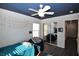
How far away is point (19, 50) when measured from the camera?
76.6 inches

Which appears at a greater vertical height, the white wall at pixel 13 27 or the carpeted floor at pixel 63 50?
the white wall at pixel 13 27

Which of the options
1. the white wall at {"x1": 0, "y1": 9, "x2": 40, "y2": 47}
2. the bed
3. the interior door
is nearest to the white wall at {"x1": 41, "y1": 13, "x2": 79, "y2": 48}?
the interior door

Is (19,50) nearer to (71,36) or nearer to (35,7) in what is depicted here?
(35,7)

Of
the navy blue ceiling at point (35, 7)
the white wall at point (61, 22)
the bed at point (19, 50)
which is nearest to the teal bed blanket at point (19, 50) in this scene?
the bed at point (19, 50)

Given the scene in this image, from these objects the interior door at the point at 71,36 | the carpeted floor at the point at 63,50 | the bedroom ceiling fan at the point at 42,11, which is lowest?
the carpeted floor at the point at 63,50

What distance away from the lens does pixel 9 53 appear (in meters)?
1.96

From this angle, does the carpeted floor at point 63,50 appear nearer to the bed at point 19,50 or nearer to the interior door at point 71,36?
→ the interior door at point 71,36

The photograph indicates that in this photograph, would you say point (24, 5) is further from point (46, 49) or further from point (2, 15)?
point (46, 49)

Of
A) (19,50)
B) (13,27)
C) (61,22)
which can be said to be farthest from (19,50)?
(61,22)

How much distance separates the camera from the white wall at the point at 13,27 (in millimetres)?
1938

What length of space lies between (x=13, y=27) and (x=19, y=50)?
52cm

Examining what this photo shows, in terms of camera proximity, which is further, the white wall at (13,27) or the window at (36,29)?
the window at (36,29)

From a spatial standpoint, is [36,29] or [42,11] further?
[36,29]

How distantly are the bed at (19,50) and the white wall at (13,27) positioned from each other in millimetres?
91
